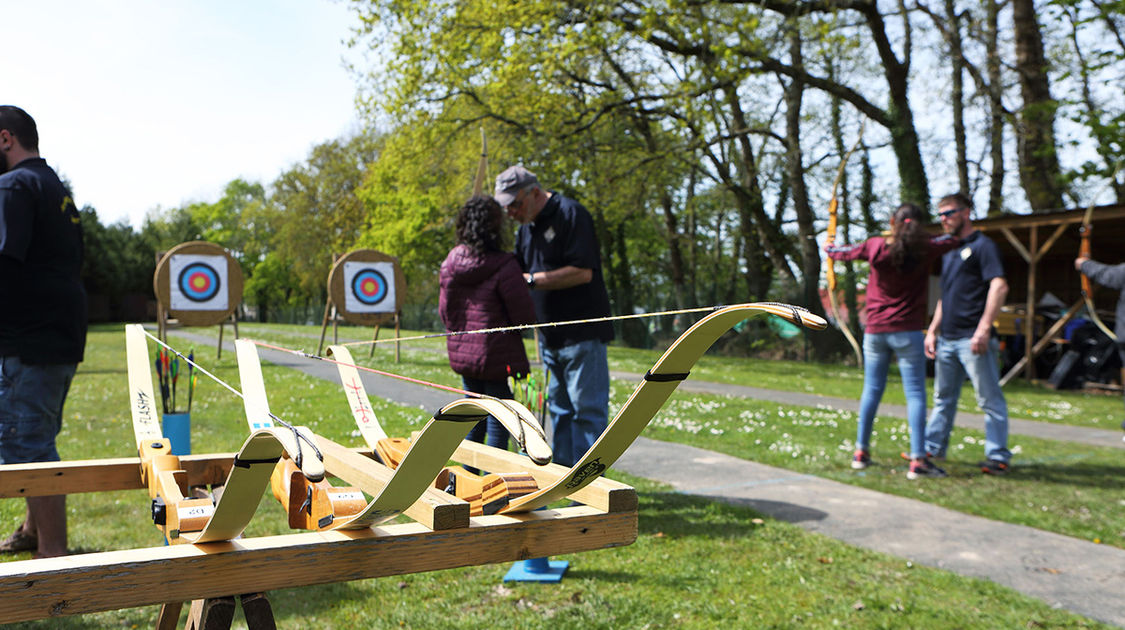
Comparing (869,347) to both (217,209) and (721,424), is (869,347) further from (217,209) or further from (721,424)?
(217,209)

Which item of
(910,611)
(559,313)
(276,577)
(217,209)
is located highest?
(217,209)

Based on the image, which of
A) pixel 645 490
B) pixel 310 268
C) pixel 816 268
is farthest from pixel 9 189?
pixel 310 268

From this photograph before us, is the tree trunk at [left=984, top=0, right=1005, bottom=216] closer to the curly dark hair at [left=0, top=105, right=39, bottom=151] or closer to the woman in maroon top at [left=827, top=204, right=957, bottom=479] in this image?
the woman in maroon top at [left=827, top=204, right=957, bottom=479]

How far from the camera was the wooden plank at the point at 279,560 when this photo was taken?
1.24m

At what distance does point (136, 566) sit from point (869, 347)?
4.95 m

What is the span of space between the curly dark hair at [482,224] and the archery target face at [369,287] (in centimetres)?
1007

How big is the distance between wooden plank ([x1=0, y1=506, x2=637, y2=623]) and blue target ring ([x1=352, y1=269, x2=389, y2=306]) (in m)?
12.3

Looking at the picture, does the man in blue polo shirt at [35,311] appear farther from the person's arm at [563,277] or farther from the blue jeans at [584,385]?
the blue jeans at [584,385]

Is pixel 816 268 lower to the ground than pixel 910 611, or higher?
higher

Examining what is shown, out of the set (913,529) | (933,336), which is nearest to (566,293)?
(913,529)

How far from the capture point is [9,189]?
2.89 meters

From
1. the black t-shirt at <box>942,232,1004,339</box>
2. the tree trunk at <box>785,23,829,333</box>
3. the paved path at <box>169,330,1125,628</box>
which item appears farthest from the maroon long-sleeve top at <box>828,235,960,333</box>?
the tree trunk at <box>785,23,829,333</box>

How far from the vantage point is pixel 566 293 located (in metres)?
3.91

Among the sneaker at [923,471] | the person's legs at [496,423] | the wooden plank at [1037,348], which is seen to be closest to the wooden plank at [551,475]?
the person's legs at [496,423]
